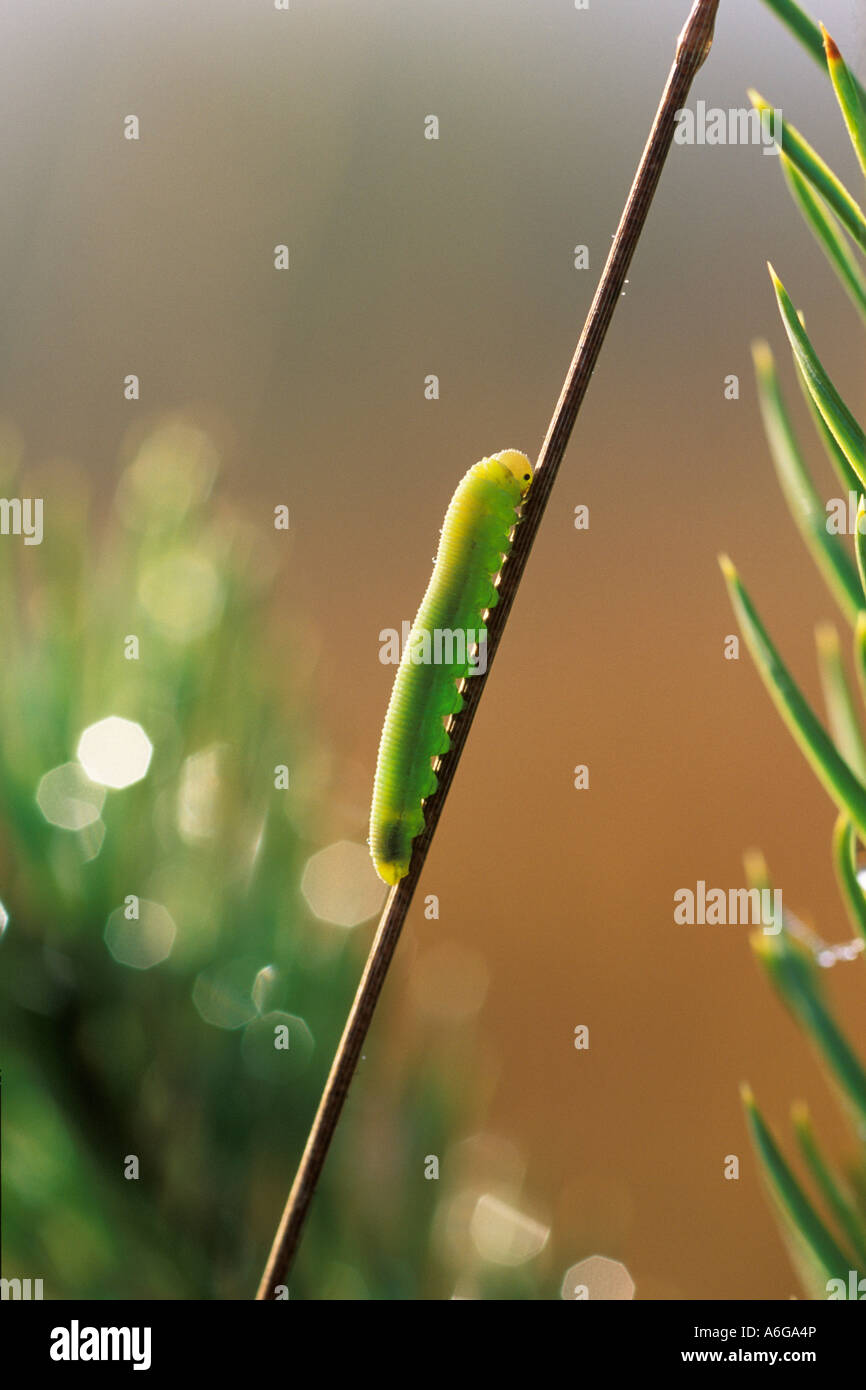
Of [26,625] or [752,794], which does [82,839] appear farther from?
[752,794]

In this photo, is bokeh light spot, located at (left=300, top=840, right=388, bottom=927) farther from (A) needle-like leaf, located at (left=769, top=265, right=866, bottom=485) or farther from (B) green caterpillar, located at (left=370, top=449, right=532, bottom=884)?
(A) needle-like leaf, located at (left=769, top=265, right=866, bottom=485)

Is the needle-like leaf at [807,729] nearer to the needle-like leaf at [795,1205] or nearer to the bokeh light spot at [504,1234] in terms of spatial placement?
the needle-like leaf at [795,1205]

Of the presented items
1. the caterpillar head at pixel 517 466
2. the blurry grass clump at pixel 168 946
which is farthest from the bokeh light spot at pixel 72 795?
the caterpillar head at pixel 517 466

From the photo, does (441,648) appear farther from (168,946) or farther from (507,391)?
(507,391)

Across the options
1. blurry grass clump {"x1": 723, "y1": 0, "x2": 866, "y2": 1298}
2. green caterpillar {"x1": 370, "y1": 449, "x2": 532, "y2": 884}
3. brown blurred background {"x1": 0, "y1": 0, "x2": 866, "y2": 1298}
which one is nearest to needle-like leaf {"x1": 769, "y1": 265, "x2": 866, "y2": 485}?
blurry grass clump {"x1": 723, "y1": 0, "x2": 866, "y2": 1298}
